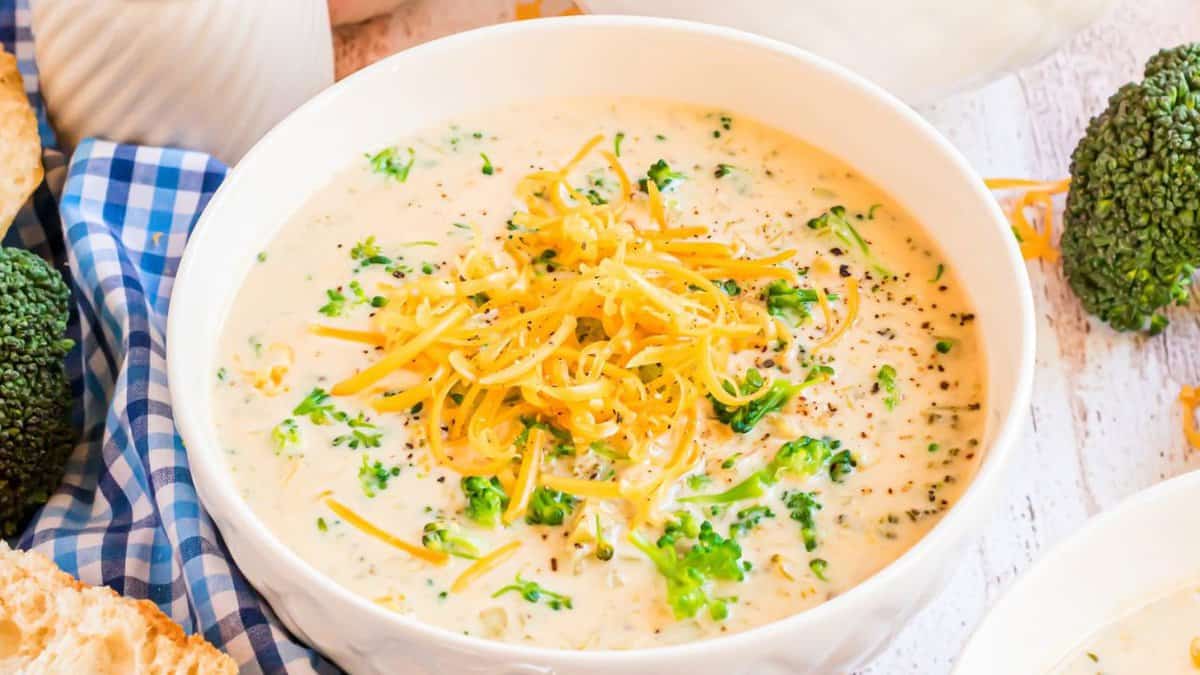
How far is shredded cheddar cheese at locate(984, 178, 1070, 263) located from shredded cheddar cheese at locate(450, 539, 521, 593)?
148cm

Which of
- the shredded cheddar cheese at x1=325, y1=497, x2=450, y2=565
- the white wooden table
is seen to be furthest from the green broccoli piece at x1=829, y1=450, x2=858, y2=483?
the shredded cheddar cheese at x1=325, y1=497, x2=450, y2=565

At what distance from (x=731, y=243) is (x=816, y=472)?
1.64ft

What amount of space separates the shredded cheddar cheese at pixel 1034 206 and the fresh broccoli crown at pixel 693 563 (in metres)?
1.30

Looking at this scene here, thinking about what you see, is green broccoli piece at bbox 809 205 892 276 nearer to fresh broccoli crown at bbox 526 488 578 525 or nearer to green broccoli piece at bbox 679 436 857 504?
green broccoli piece at bbox 679 436 857 504

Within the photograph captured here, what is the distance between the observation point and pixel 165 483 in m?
Answer: 2.52

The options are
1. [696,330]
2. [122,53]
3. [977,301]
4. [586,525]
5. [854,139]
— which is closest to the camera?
[586,525]

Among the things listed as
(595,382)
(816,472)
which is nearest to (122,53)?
(595,382)

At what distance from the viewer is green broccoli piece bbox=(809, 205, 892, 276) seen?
8.37ft

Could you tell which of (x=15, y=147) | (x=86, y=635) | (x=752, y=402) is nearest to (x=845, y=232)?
(x=752, y=402)

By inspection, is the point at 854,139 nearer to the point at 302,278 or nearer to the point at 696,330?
the point at 696,330

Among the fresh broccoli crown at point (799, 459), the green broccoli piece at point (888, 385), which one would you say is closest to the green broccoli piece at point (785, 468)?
the fresh broccoli crown at point (799, 459)

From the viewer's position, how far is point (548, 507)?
2.16m

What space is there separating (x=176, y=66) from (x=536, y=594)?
1.46 metres

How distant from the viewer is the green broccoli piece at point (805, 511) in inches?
84.2
